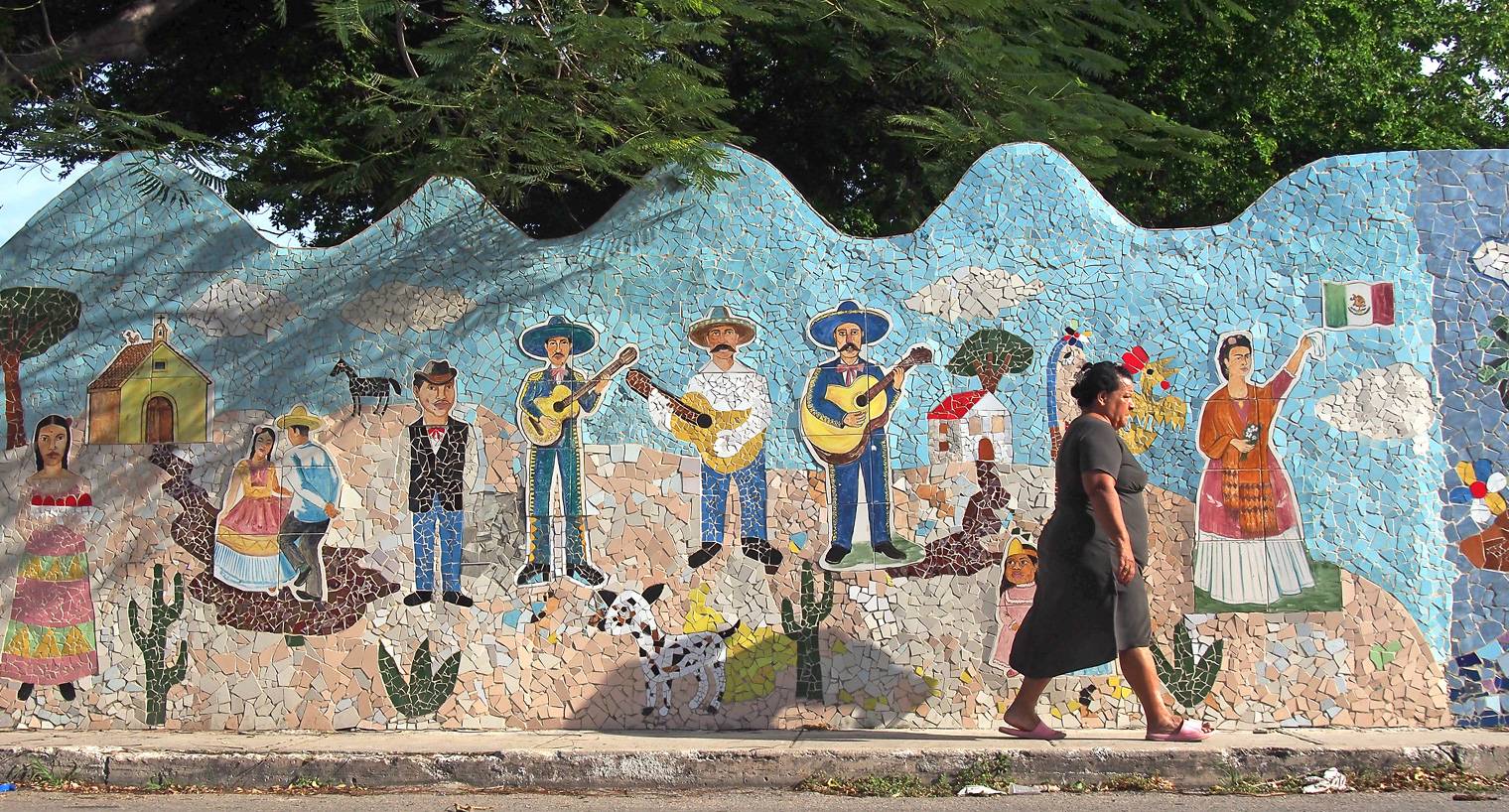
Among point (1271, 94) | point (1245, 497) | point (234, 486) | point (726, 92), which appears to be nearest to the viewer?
point (1245, 497)

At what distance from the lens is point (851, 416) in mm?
6285

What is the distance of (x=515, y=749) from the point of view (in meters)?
5.61

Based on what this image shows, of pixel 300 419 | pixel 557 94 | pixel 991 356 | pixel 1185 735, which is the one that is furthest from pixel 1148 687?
pixel 300 419

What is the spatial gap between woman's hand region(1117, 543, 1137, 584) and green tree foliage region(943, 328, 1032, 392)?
3.68 ft

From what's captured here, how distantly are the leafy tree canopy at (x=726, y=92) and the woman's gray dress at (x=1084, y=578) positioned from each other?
2.28 m

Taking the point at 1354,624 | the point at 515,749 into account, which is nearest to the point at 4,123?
the point at 515,749

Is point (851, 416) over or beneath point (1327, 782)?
over

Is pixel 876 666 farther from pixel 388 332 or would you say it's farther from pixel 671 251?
pixel 388 332

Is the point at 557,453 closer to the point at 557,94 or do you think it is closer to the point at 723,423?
the point at 723,423

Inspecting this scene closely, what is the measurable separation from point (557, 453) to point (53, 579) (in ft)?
8.53

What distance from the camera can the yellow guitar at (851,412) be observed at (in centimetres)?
628

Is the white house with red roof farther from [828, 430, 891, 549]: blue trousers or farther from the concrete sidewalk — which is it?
the concrete sidewalk

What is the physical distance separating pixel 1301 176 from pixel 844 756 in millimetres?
3540

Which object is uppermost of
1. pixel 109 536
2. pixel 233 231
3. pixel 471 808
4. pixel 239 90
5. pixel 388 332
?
pixel 239 90
